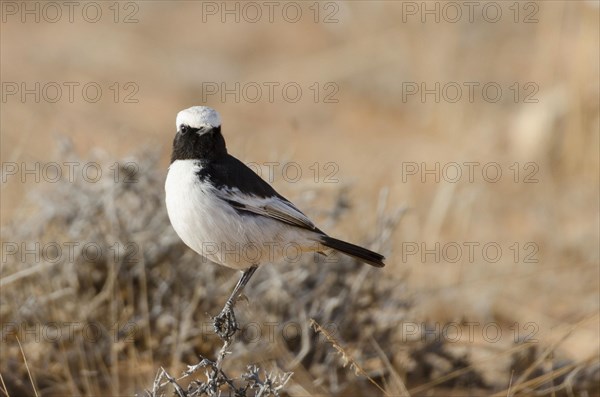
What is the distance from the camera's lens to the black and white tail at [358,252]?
12.0ft

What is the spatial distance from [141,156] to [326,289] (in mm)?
1244

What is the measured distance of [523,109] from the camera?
37.4 feet

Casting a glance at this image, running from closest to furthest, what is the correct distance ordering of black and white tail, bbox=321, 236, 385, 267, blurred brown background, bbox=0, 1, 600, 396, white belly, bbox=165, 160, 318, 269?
white belly, bbox=165, 160, 318, 269 → black and white tail, bbox=321, 236, 385, 267 → blurred brown background, bbox=0, 1, 600, 396

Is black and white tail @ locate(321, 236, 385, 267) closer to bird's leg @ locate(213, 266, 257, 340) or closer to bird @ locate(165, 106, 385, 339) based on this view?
bird @ locate(165, 106, 385, 339)

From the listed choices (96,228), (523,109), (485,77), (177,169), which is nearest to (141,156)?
(96,228)

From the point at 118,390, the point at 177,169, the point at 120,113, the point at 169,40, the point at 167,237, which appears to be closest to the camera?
the point at 177,169

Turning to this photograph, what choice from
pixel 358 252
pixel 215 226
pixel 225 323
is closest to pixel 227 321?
pixel 225 323

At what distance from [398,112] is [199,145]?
9208 mm

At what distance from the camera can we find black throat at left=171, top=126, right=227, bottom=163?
138 inches

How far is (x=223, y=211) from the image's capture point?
3508 mm

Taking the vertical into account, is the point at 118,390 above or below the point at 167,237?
below

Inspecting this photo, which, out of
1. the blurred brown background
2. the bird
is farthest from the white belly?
the blurred brown background

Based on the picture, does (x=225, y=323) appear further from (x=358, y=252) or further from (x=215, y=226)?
(x=358, y=252)

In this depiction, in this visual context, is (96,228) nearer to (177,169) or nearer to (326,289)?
(326,289)
